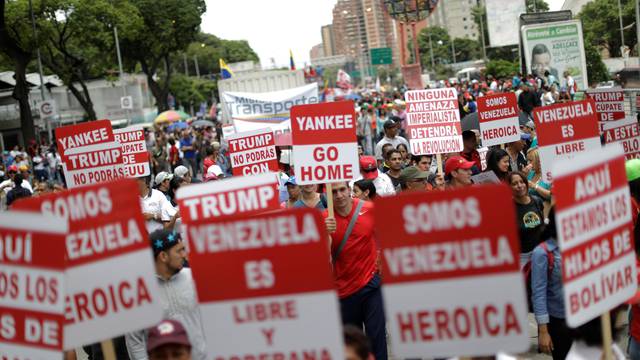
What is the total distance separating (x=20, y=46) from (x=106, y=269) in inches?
1505

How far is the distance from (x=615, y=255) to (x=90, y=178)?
741cm

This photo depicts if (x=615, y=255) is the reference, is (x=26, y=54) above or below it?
above

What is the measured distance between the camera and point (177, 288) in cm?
649

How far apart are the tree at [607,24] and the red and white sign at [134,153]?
2539 inches

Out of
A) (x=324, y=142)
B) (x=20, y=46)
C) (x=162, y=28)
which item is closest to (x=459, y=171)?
(x=324, y=142)

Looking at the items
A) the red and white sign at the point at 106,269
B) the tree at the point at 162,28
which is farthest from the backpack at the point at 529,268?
the tree at the point at 162,28

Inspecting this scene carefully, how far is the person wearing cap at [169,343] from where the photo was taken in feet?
17.8

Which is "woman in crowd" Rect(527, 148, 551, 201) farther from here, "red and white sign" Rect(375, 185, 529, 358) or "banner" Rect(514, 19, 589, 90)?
"banner" Rect(514, 19, 589, 90)

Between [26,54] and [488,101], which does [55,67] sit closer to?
[26,54]

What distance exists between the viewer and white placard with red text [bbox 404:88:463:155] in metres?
13.4

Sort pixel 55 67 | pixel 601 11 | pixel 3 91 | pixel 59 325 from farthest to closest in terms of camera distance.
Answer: pixel 601 11 → pixel 3 91 → pixel 55 67 → pixel 59 325

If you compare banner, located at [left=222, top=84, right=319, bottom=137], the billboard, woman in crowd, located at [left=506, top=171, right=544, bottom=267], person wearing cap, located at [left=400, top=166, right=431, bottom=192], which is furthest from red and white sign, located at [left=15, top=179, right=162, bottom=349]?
the billboard

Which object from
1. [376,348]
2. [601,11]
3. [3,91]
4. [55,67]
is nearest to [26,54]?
[55,67]

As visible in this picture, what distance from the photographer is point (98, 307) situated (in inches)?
204
